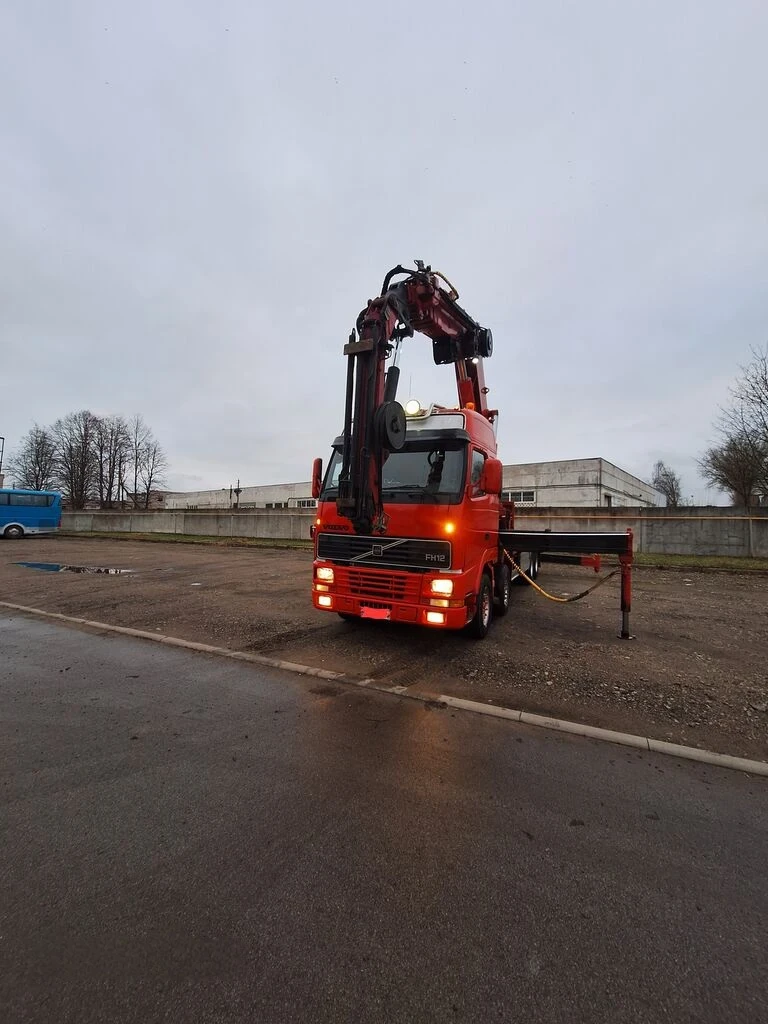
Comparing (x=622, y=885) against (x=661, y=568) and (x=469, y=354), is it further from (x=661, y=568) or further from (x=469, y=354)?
(x=661, y=568)

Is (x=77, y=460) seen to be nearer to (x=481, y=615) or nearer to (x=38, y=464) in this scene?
(x=38, y=464)

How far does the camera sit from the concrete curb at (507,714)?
3434 mm

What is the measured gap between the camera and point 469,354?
30.3ft

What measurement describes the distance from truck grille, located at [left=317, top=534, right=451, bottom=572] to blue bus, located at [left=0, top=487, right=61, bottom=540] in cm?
3250

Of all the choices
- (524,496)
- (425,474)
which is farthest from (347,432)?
(524,496)

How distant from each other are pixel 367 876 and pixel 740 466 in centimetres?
3198


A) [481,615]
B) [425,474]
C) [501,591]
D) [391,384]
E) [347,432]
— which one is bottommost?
[481,615]

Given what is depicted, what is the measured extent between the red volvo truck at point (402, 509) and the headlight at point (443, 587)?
0.04 feet

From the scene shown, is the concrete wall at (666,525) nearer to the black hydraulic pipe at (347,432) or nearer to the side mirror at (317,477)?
the side mirror at (317,477)

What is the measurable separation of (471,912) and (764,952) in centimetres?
116

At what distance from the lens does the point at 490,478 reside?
638cm

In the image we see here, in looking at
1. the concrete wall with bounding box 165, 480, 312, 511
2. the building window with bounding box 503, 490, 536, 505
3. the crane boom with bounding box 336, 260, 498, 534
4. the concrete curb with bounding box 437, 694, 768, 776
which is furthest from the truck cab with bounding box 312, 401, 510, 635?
the concrete wall with bounding box 165, 480, 312, 511

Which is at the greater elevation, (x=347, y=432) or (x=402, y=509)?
(x=347, y=432)

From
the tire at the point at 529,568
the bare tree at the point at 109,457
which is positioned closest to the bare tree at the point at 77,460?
the bare tree at the point at 109,457
